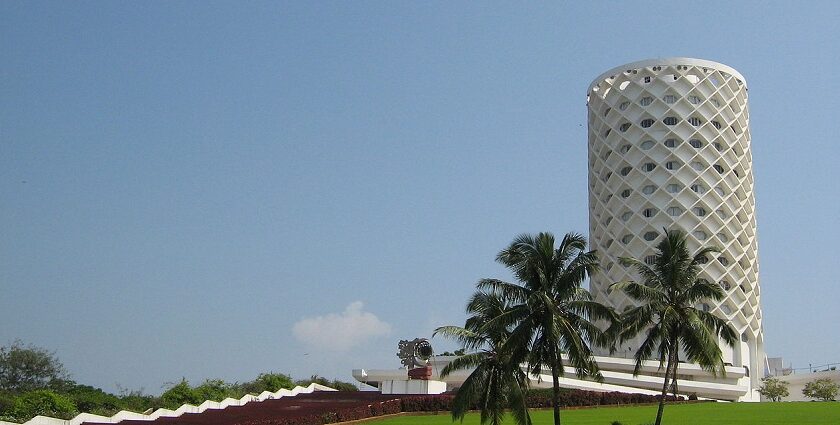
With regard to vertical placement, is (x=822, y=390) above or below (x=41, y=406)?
above

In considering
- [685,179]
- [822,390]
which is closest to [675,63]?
[685,179]

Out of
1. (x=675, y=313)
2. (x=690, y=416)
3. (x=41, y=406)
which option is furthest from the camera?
(x=690, y=416)

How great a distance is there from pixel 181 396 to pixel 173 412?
3060 mm

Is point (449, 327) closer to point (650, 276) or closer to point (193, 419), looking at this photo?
point (650, 276)

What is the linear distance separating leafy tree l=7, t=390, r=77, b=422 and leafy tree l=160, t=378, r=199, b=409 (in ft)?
22.5

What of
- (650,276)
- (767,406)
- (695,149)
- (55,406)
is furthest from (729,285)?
(55,406)

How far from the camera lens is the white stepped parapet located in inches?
1240

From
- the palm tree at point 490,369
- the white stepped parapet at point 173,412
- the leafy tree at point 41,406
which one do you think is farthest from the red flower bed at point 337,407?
the palm tree at point 490,369

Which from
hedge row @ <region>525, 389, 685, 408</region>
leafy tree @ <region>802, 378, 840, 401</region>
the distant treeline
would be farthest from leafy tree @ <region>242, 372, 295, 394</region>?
leafy tree @ <region>802, 378, 840, 401</region>

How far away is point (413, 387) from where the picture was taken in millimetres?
45500

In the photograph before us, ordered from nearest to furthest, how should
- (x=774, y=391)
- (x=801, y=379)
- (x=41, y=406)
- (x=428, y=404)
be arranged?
(x=41, y=406), (x=428, y=404), (x=774, y=391), (x=801, y=379)

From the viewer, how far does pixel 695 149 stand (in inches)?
3167

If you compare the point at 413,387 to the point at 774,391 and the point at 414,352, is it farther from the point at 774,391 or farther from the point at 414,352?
the point at 774,391

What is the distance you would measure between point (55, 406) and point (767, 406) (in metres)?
29.1
